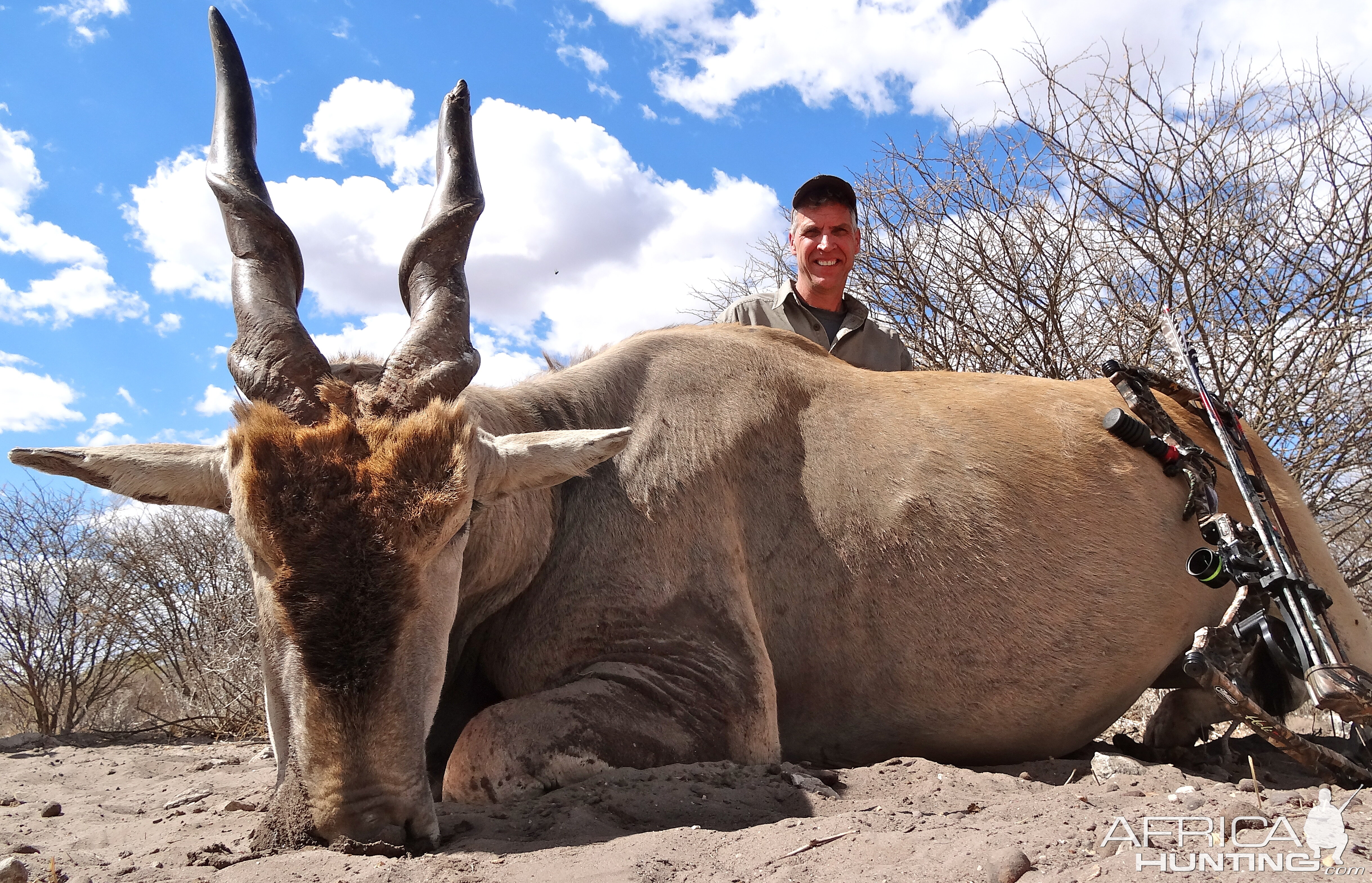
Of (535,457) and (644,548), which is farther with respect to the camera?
(644,548)

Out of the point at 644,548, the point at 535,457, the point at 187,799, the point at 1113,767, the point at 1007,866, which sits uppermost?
the point at 535,457

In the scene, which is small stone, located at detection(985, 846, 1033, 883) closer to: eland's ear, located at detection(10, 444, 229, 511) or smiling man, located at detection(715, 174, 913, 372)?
eland's ear, located at detection(10, 444, 229, 511)

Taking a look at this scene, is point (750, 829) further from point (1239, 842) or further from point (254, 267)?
point (254, 267)

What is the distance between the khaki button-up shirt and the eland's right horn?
402cm

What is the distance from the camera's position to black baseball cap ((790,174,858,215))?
25.4 ft

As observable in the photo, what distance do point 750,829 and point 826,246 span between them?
219 inches

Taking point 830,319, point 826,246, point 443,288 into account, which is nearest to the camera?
point 443,288

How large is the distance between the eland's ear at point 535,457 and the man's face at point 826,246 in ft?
15.1

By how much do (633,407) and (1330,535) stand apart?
23.9 ft

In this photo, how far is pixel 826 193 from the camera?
7.78 m

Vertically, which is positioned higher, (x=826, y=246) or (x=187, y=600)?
(x=826, y=246)

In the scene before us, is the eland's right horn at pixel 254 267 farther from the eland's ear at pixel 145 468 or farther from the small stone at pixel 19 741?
the small stone at pixel 19 741

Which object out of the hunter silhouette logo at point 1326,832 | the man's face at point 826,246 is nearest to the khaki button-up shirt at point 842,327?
the man's face at point 826,246

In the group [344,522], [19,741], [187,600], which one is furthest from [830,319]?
[187,600]
